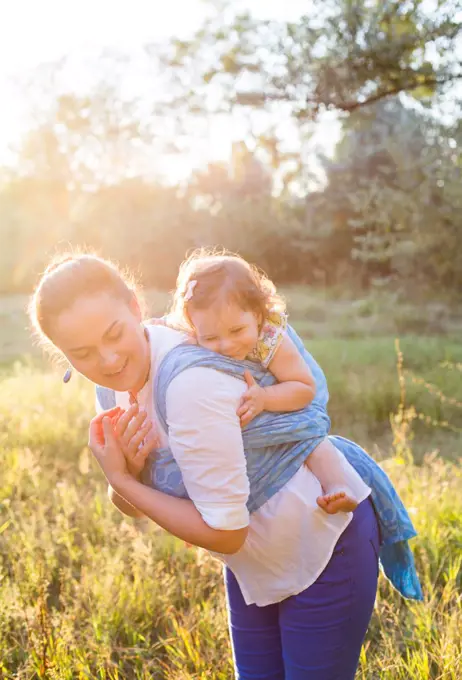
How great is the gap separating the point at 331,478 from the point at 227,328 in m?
0.49

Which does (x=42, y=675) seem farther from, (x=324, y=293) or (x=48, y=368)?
(x=324, y=293)

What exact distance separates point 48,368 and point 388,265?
15091 millimetres

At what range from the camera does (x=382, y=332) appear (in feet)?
48.3

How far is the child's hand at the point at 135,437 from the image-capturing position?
5.43 feet

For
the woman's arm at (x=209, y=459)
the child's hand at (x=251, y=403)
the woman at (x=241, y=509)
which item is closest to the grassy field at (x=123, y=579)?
the woman at (x=241, y=509)

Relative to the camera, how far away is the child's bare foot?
1.63 m

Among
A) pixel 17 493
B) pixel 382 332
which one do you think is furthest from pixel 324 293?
pixel 17 493

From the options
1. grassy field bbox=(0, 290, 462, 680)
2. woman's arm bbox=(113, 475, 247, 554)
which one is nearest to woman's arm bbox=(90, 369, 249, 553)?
woman's arm bbox=(113, 475, 247, 554)

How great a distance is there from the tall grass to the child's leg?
0.89 meters

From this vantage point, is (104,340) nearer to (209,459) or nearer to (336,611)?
(209,459)

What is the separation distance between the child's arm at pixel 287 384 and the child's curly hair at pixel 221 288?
154 millimetres

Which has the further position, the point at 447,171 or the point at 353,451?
the point at 447,171

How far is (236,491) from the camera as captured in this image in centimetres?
148

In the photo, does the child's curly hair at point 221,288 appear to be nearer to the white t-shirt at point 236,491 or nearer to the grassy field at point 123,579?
the white t-shirt at point 236,491
